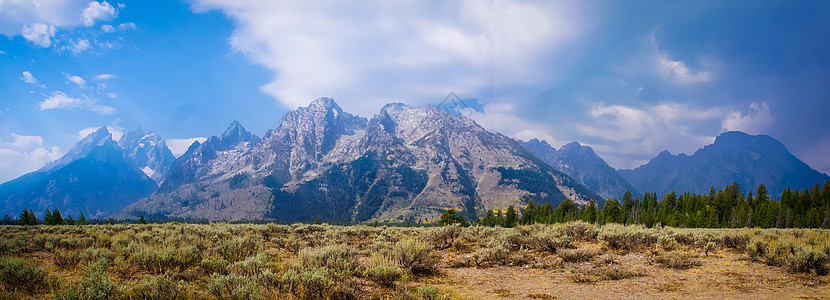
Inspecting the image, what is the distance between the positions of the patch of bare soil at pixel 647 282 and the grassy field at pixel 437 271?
0.10 feet

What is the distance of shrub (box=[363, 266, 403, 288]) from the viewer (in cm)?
959

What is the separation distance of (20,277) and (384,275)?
8.75 m

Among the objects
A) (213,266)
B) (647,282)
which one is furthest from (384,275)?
(647,282)

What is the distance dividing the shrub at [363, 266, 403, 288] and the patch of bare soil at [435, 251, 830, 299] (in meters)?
1.37

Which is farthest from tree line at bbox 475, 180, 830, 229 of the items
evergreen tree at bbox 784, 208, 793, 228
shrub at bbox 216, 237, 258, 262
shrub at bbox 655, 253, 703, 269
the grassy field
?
shrub at bbox 216, 237, 258, 262

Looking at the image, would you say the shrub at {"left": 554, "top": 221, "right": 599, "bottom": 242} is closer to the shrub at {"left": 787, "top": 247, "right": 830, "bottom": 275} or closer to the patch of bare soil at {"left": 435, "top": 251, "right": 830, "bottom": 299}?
the patch of bare soil at {"left": 435, "top": 251, "right": 830, "bottom": 299}

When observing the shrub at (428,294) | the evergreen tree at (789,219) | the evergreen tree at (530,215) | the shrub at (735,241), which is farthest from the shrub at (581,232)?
the evergreen tree at (530,215)

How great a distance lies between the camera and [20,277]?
7.51 m

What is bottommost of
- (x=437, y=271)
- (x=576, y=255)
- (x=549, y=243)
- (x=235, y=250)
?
(x=437, y=271)

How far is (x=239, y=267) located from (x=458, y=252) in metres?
10.5

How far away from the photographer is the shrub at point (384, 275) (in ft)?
31.4

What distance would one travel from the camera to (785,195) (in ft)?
200

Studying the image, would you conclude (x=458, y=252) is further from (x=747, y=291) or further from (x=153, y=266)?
(x=153, y=266)

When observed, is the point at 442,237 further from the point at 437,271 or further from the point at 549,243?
the point at 437,271
